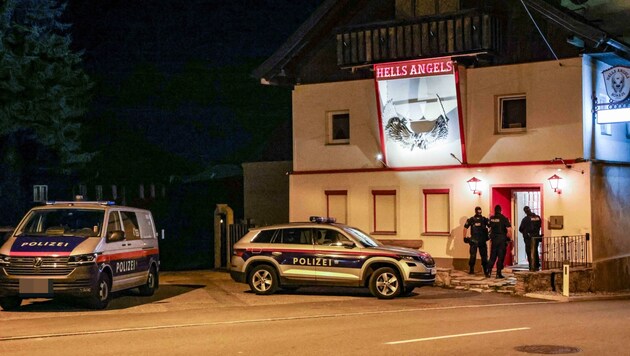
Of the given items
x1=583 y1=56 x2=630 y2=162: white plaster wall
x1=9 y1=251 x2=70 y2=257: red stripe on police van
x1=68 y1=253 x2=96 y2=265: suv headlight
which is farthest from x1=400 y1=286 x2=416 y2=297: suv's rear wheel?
x1=9 y1=251 x2=70 y2=257: red stripe on police van

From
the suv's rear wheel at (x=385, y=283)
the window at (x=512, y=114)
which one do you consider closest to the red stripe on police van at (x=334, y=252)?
the suv's rear wheel at (x=385, y=283)

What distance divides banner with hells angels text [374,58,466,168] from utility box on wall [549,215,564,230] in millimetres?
2936

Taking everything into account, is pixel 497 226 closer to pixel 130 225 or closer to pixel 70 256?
pixel 130 225

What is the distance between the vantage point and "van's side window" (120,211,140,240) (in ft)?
64.6

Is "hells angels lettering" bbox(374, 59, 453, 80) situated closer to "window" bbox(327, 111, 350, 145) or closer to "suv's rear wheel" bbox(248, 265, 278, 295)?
"window" bbox(327, 111, 350, 145)

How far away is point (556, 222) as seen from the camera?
961 inches

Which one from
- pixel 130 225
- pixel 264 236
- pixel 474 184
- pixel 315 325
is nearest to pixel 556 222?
pixel 474 184

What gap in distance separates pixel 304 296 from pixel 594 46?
9.66 metres

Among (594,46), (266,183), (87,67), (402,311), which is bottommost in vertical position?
(402,311)

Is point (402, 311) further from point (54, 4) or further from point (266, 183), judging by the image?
point (54, 4)

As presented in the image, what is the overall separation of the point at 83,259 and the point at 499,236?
1087 centimetres

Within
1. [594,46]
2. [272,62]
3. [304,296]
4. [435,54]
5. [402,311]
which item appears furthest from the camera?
[272,62]

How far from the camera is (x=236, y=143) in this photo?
166ft

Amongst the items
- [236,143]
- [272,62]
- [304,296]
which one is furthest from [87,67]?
[304,296]
